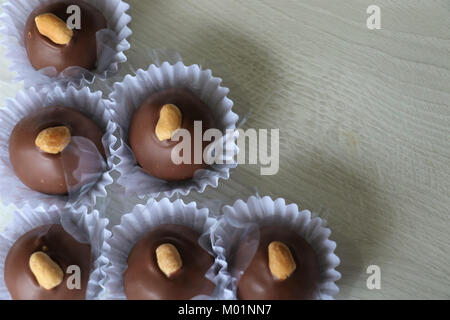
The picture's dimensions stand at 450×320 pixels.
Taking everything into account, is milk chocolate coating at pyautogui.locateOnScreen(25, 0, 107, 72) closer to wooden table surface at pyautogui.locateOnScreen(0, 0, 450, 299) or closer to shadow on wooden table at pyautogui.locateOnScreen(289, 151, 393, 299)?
wooden table surface at pyautogui.locateOnScreen(0, 0, 450, 299)

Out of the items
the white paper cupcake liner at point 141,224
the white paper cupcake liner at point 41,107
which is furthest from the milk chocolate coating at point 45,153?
the white paper cupcake liner at point 141,224

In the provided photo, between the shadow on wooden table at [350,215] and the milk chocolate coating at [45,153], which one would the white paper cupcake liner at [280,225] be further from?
the milk chocolate coating at [45,153]

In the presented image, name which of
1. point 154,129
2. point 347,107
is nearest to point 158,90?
point 154,129

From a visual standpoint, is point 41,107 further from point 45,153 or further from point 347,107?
point 347,107

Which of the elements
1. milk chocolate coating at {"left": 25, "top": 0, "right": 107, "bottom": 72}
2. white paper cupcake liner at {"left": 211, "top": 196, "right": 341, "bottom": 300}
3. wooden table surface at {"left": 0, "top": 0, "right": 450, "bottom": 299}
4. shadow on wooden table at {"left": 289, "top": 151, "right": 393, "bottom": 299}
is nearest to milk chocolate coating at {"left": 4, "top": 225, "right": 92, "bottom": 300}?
wooden table surface at {"left": 0, "top": 0, "right": 450, "bottom": 299}
